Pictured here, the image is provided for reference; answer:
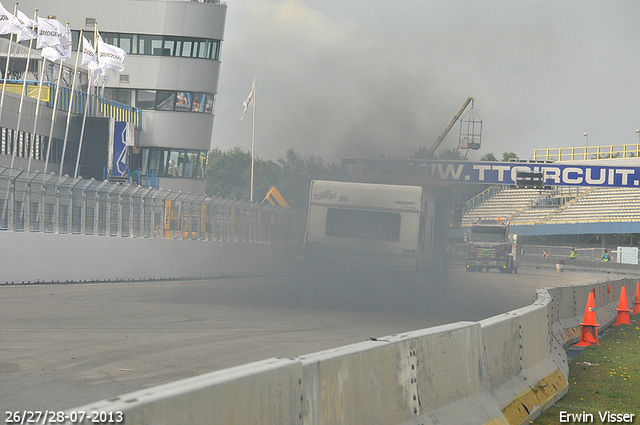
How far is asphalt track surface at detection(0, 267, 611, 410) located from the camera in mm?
7973

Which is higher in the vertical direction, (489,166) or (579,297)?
(489,166)

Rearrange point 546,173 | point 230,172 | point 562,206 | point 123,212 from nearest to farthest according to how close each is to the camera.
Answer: point 123,212
point 546,173
point 562,206
point 230,172

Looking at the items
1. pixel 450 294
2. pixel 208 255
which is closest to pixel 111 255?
pixel 208 255

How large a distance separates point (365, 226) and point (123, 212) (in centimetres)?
890

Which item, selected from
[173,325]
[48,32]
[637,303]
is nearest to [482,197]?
Answer: [48,32]

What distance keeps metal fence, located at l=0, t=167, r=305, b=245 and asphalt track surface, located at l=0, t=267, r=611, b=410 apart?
6.25 feet

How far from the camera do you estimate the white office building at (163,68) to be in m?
50.0

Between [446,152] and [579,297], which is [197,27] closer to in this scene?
[446,152]

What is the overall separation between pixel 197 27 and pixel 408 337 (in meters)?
48.4

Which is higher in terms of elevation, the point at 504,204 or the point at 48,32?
the point at 48,32

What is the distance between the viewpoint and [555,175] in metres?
50.3

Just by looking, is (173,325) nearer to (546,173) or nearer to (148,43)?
(148,43)

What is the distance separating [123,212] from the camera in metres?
24.7

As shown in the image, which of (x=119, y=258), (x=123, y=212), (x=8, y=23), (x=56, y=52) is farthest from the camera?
(x=56, y=52)
